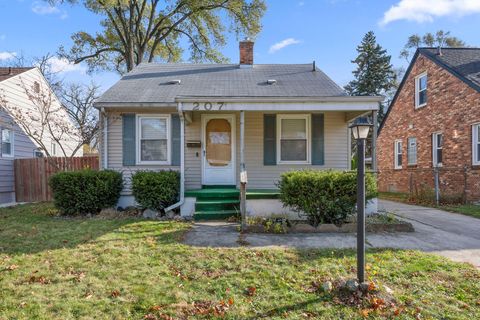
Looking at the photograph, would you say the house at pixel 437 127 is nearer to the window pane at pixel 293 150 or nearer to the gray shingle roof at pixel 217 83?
the window pane at pixel 293 150

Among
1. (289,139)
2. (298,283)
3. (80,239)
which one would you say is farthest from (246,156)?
(298,283)

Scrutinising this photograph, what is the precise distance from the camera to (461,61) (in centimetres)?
1257

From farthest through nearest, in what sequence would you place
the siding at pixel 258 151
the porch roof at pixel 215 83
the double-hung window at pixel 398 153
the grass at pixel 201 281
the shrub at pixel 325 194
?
the double-hung window at pixel 398 153 → the siding at pixel 258 151 → the porch roof at pixel 215 83 → the shrub at pixel 325 194 → the grass at pixel 201 281

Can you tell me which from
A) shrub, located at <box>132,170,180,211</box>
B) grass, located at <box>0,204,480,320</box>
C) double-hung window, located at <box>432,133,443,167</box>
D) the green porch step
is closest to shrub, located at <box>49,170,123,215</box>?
shrub, located at <box>132,170,180,211</box>

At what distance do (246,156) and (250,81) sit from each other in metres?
Result: 2.54

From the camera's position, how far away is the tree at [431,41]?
99.3 feet

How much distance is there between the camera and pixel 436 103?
13.0 m

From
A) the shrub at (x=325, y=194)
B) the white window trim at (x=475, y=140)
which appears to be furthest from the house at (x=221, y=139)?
the white window trim at (x=475, y=140)

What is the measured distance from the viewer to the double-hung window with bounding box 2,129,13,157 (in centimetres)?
1208

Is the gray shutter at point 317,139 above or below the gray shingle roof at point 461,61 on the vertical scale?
below

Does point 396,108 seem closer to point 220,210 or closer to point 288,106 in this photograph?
point 288,106

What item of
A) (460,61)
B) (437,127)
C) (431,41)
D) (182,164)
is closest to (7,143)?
(182,164)

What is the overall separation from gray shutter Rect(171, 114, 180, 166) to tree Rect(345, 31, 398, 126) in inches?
762

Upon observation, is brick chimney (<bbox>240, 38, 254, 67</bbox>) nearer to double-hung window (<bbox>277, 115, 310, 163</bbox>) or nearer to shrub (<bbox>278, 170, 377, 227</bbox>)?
double-hung window (<bbox>277, 115, 310, 163</bbox>)
